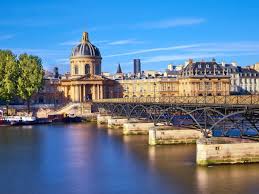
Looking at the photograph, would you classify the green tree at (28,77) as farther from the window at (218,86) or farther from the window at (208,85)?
the window at (218,86)

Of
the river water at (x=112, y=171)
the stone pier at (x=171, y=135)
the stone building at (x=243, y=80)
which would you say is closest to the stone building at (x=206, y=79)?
the stone building at (x=243, y=80)

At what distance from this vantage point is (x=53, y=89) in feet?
465

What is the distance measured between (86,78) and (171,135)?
80675 millimetres

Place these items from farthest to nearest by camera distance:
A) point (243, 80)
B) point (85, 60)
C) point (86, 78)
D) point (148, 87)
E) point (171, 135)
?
point (243, 80)
point (148, 87)
point (85, 60)
point (86, 78)
point (171, 135)

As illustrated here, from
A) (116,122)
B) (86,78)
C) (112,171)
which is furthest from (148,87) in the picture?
(112,171)

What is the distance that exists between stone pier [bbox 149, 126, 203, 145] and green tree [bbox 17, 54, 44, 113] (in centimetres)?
5022

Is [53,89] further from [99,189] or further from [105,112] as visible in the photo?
[99,189]

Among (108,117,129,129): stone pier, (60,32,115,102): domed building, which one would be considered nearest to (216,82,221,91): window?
(60,32,115,102): domed building

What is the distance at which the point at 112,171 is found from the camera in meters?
41.5

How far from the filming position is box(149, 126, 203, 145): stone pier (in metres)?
57.1

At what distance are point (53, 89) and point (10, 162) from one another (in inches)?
3768

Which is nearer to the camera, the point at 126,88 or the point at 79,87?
the point at 79,87

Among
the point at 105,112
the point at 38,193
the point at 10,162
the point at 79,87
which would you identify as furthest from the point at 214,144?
the point at 79,87

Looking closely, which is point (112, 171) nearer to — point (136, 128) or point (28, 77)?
point (136, 128)
